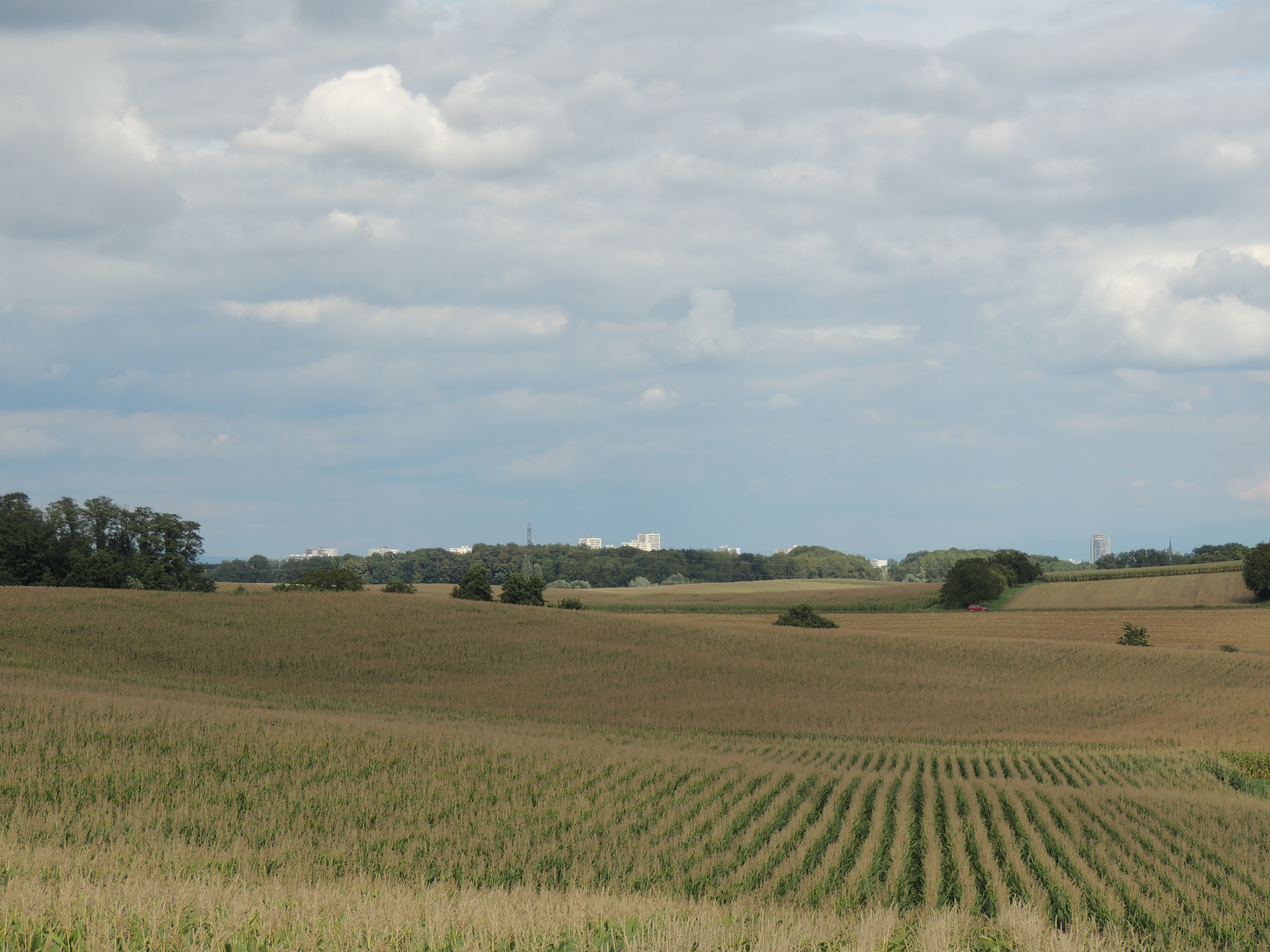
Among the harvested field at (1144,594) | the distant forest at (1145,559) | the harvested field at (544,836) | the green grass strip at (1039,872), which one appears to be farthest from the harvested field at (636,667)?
the distant forest at (1145,559)

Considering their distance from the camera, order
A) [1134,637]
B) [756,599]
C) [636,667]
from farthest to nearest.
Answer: [756,599] < [1134,637] < [636,667]

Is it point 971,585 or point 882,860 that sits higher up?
point 882,860

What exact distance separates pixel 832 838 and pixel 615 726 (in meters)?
21.1

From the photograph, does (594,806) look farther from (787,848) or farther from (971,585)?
(971,585)

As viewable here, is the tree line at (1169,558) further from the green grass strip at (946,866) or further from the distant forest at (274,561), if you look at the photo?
the green grass strip at (946,866)

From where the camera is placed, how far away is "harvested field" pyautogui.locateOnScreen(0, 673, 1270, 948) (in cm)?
855

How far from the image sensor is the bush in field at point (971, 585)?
98.6 m

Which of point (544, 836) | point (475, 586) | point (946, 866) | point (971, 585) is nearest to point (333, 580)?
point (475, 586)

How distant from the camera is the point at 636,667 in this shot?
5041cm

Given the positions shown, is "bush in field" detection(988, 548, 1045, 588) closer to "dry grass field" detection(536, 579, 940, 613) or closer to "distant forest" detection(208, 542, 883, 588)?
"dry grass field" detection(536, 579, 940, 613)

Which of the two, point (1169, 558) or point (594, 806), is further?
point (1169, 558)

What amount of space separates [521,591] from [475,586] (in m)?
4.63

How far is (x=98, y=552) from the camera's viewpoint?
89375 millimetres

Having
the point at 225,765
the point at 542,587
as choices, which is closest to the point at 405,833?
the point at 225,765
